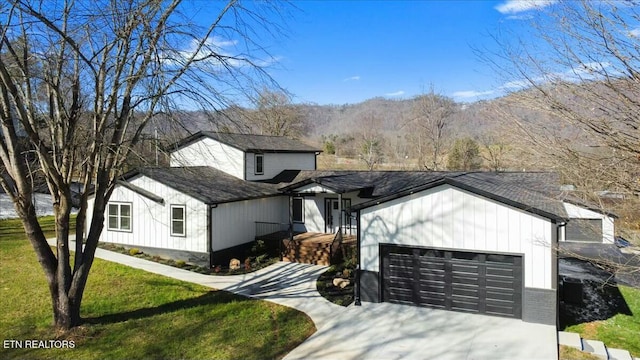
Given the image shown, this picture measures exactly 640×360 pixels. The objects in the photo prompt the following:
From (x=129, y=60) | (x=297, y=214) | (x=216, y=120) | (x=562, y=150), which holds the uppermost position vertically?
(x=129, y=60)

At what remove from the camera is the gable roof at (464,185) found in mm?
10000

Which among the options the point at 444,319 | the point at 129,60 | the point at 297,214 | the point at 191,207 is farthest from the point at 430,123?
the point at 129,60

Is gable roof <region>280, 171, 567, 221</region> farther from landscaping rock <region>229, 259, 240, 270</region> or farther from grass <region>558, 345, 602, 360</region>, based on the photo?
landscaping rock <region>229, 259, 240, 270</region>

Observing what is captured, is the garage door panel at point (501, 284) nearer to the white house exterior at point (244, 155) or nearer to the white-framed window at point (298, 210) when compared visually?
the white-framed window at point (298, 210)

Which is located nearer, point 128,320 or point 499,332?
point 499,332

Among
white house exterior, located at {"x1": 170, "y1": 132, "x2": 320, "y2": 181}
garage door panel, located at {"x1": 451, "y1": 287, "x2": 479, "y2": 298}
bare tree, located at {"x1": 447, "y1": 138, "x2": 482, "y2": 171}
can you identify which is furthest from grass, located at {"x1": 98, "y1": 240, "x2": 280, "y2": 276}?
bare tree, located at {"x1": 447, "y1": 138, "x2": 482, "y2": 171}

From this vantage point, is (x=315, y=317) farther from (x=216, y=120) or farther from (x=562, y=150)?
(x=562, y=150)

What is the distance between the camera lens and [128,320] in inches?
392

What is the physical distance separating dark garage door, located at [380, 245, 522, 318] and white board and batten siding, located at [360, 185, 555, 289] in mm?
237

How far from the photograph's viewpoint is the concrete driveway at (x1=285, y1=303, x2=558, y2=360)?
8156 mm

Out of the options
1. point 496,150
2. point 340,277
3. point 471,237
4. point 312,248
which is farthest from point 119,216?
point 496,150

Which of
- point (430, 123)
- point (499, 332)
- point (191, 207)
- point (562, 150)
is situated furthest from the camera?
point (430, 123)

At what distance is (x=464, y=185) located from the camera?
1018 centimetres

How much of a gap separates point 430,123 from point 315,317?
3260 centimetres
